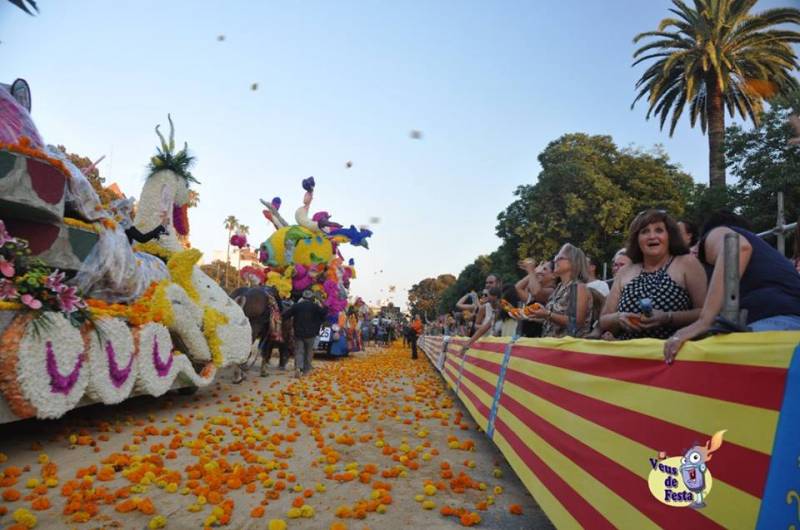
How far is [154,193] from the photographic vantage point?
309 inches

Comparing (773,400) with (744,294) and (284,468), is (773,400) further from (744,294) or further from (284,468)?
(284,468)

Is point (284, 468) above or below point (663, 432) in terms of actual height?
below

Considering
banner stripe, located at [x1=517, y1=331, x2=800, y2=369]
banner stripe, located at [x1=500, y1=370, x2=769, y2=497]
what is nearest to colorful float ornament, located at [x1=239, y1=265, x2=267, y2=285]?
banner stripe, located at [x1=500, y1=370, x2=769, y2=497]

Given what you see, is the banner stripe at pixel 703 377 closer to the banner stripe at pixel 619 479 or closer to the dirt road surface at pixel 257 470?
the banner stripe at pixel 619 479

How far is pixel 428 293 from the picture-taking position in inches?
3637

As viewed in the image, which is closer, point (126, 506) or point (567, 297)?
point (126, 506)

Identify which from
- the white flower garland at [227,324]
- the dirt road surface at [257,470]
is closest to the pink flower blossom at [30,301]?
the dirt road surface at [257,470]

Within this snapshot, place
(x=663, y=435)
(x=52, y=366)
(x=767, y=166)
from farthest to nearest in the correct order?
(x=767, y=166) < (x=52, y=366) < (x=663, y=435)

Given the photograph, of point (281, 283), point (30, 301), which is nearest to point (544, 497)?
point (30, 301)

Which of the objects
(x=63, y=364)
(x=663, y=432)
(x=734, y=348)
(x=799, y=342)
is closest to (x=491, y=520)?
(x=663, y=432)

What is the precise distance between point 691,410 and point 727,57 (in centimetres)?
2717

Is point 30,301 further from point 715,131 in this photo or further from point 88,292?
point 715,131

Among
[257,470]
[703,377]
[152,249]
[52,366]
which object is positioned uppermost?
[152,249]

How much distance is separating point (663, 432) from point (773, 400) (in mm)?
546
